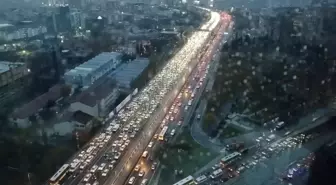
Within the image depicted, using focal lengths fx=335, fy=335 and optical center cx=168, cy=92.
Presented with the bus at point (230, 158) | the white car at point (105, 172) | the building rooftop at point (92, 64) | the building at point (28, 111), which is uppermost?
the building rooftop at point (92, 64)

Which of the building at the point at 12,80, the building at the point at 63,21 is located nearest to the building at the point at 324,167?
the building at the point at 12,80

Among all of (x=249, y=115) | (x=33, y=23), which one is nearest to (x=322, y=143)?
(x=249, y=115)

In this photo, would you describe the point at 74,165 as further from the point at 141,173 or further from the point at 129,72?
the point at 129,72

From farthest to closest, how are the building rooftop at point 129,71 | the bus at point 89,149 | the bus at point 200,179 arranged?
1. the building rooftop at point 129,71
2. the bus at point 89,149
3. the bus at point 200,179

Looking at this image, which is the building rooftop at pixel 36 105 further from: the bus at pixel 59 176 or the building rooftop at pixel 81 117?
the bus at pixel 59 176

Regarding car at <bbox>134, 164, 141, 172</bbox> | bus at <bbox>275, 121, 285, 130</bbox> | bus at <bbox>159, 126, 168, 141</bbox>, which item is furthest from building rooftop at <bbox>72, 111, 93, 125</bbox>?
bus at <bbox>275, 121, 285, 130</bbox>

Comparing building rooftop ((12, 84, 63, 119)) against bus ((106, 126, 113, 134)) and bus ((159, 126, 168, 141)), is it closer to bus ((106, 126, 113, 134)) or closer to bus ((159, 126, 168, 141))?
bus ((106, 126, 113, 134))
